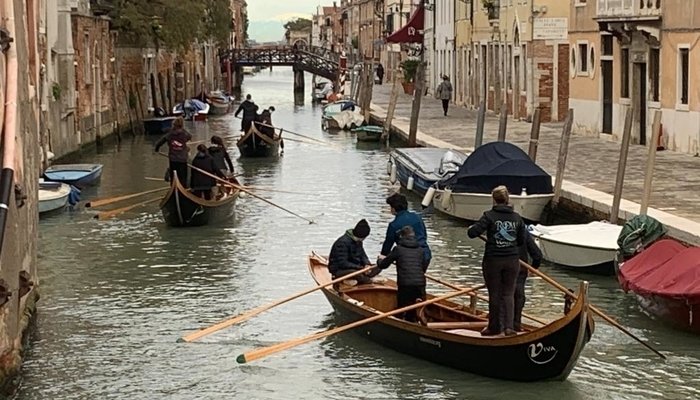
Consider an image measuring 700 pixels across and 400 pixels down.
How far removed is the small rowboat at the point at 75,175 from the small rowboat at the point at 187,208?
11.4 ft

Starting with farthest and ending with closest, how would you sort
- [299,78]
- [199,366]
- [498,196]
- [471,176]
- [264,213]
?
[299,78] → [264,213] → [471,176] → [199,366] → [498,196]

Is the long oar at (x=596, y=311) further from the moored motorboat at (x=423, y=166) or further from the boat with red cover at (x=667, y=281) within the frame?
the moored motorboat at (x=423, y=166)

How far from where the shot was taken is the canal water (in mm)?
9672

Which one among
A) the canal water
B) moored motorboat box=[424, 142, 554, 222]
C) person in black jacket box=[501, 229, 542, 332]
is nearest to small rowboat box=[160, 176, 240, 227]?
the canal water

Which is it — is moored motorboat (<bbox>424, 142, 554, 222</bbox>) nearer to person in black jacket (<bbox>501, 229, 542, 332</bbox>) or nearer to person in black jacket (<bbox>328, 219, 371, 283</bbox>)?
person in black jacket (<bbox>328, 219, 371, 283</bbox>)

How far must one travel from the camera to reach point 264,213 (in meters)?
19.1

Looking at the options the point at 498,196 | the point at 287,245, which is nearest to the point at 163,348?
the point at 498,196

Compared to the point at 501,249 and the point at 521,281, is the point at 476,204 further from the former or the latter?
the point at 501,249

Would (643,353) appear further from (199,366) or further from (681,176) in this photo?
(681,176)

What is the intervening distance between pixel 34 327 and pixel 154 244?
473cm

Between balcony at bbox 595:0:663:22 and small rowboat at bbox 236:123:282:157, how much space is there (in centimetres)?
767

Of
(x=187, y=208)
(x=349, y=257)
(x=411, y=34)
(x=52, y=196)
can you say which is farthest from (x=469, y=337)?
(x=411, y=34)

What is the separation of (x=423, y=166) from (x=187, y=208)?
440 cm

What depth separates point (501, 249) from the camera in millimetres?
9180
